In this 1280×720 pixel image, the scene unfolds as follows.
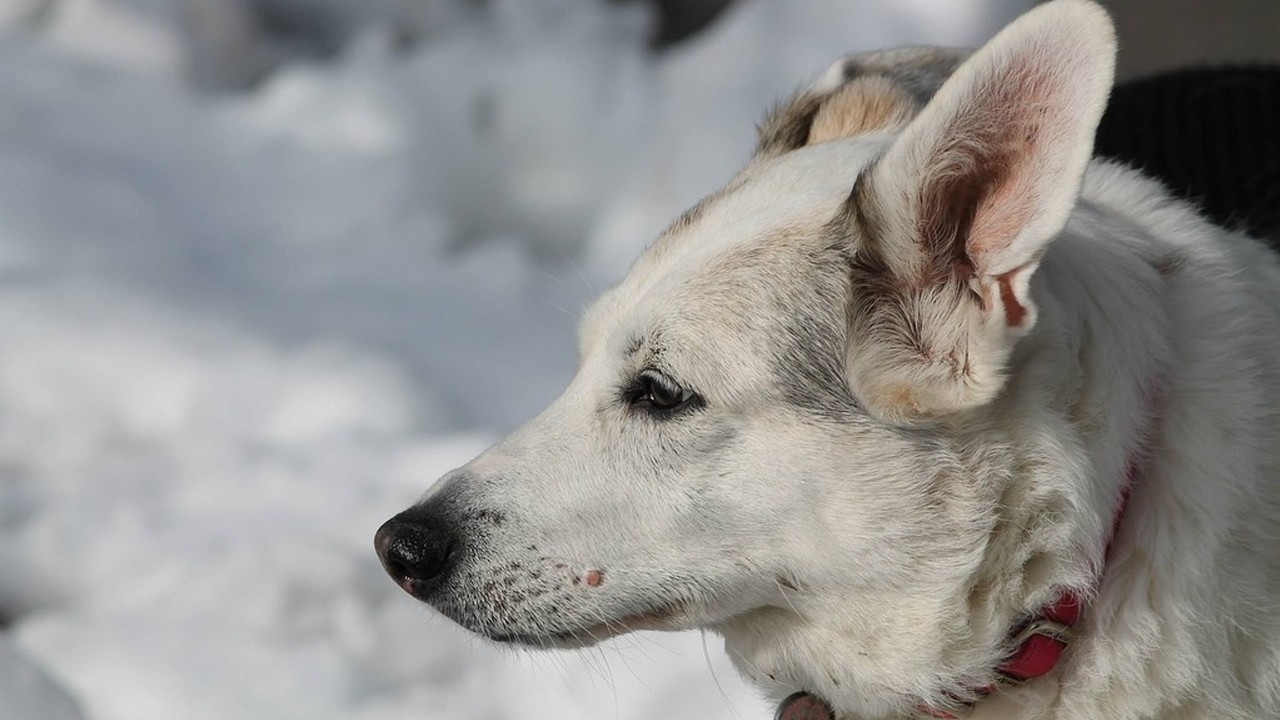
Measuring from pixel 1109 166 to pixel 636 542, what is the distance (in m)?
1.05

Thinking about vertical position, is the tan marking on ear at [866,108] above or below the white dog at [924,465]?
above

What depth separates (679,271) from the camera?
6.79ft

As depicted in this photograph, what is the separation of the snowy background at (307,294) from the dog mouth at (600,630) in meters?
0.45

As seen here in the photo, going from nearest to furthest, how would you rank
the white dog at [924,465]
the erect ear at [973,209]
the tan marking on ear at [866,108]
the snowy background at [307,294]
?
1. the erect ear at [973,209]
2. the white dog at [924,465]
3. the tan marking on ear at [866,108]
4. the snowy background at [307,294]

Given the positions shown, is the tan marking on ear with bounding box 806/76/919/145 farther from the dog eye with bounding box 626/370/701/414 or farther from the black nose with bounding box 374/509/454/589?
the black nose with bounding box 374/509/454/589

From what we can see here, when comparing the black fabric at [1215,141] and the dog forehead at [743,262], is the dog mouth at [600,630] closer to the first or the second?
the dog forehead at [743,262]

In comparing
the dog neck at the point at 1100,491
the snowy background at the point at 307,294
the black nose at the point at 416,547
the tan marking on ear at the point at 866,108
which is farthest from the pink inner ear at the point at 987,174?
the snowy background at the point at 307,294

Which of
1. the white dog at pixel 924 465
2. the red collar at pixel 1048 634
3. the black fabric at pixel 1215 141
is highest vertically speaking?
the white dog at pixel 924 465

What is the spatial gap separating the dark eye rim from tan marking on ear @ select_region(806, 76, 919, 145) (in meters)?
0.59

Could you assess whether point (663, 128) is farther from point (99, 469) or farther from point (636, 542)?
point (636, 542)

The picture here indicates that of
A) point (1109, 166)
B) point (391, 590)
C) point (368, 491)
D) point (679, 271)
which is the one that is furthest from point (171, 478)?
point (1109, 166)

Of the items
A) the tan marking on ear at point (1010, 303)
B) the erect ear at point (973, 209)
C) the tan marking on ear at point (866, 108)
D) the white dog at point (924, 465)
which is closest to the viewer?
the erect ear at point (973, 209)

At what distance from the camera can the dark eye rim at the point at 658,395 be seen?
201 cm

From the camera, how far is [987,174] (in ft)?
5.93
